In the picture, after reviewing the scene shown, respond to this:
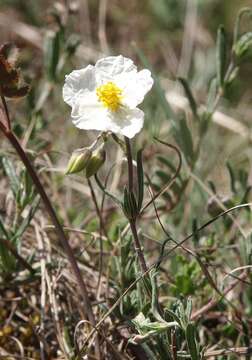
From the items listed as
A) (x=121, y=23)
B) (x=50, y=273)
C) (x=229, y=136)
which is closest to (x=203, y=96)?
(x=229, y=136)

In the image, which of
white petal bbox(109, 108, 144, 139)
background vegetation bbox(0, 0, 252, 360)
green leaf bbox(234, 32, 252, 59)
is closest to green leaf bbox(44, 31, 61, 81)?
background vegetation bbox(0, 0, 252, 360)

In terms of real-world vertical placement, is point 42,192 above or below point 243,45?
below

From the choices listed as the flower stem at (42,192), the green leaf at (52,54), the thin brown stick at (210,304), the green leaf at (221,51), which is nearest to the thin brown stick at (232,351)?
the thin brown stick at (210,304)

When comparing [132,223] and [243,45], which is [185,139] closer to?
[243,45]

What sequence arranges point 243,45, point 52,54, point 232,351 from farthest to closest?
point 52,54
point 243,45
point 232,351

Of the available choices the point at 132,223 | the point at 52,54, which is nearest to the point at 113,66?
the point at 132,223

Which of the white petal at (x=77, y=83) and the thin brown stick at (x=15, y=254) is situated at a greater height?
the white petal at (x=77, y=83)

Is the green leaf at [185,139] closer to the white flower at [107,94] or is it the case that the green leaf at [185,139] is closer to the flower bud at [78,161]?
the white flower at [107,94]

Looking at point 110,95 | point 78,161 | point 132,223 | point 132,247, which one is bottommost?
point 132,247
